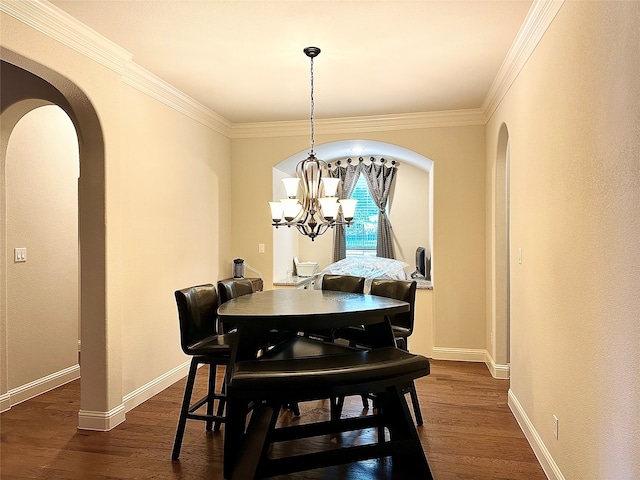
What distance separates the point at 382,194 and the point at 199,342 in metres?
4.10

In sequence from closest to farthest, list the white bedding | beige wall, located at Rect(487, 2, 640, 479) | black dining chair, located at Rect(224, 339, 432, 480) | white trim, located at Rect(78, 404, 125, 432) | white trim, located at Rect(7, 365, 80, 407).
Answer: beige wall, located at Rect(487, 2, 640, 479) < black dining chair, located at Rect(224, 339, 432, 480) < white trim, located at Rect(78, 404, 125, 432) < white trim, located at Rect(7, 365, 80, 407) < the white bedding

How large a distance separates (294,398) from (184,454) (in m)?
1.05

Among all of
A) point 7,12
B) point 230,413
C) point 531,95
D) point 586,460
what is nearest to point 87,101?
point 7,12

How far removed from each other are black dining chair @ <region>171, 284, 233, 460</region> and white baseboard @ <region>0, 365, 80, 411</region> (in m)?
1.65

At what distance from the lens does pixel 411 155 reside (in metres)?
5.24

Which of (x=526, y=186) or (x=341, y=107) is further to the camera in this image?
(x=341, y=107)

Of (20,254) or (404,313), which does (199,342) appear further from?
(20,254)

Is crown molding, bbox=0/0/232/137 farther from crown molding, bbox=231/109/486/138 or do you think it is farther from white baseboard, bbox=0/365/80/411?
white baseboard, bbox=0/365/80/411

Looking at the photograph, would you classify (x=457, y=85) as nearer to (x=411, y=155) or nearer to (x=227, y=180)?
(x=411, y=155)

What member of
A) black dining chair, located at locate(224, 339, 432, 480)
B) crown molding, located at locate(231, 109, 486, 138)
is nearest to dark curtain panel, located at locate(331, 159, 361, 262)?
crown molding, located at locate(231, 109, 486, 138)

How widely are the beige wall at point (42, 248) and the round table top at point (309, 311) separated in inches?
78.9

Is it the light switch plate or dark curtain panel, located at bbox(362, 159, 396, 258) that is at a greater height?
dark curtain panel, located at bbox(362, 159, 396, 258)

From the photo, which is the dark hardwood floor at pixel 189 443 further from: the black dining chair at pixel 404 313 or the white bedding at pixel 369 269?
the white bedding at pixel 369 269

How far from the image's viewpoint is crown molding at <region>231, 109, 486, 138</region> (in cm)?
470
